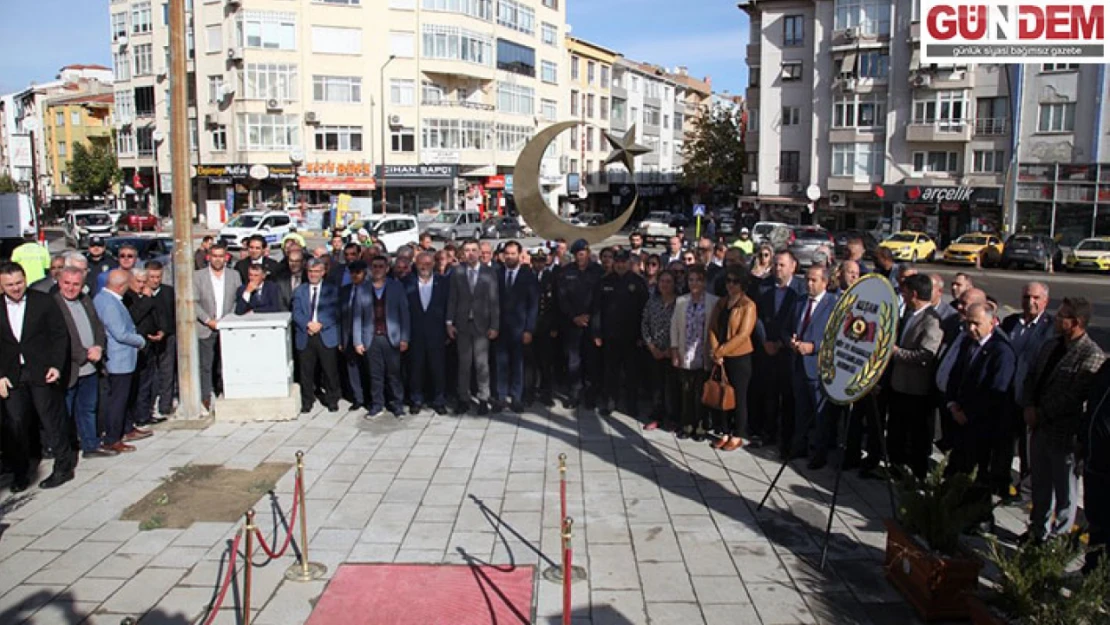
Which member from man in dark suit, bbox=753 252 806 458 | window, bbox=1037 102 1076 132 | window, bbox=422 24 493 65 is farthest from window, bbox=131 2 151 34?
man in dark suit, bbox=753 252 806 458

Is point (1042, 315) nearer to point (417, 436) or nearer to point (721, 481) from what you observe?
point (721, 481)

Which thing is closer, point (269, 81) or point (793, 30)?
point (269, 81)

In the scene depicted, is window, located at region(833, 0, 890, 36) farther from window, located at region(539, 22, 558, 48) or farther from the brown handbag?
the brown handbag

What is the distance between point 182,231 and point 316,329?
76.3 inches

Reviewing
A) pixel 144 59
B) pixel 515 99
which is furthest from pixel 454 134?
pixel 144 59

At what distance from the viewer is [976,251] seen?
37.2m

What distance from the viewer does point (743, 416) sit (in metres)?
9.09

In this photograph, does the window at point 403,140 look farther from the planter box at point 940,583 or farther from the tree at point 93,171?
the planter box at point 940,583

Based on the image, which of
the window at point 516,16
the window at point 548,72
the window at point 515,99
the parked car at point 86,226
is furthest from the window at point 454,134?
the parked car at point 86,226

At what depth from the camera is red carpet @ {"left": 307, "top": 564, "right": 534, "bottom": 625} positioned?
17.7 feet

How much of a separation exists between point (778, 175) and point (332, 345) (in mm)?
48116

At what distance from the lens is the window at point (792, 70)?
52.3 metres

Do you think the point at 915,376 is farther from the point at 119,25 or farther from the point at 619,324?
the point at 119,25

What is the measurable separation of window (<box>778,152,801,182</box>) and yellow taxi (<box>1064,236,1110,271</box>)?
20589 millimetres
